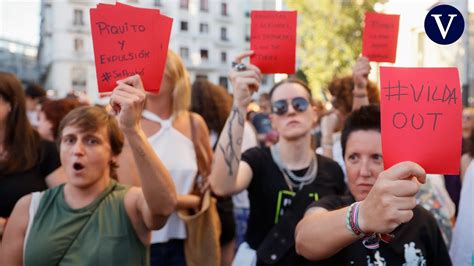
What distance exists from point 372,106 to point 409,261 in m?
0.66

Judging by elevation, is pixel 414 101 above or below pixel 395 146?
above

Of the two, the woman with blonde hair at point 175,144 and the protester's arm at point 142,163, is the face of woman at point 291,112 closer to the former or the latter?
the woman with blonde hair at point 175,144

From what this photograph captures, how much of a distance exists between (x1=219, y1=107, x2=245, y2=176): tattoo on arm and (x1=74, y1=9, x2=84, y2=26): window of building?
148 ft

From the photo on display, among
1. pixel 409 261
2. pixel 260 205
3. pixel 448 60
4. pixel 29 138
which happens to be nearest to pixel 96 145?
pixel 29 138

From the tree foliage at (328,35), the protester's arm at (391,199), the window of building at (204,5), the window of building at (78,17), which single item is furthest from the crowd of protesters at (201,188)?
the window of building at (78,17)

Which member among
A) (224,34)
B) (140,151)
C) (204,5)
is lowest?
(140,151)

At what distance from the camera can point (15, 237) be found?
2.29 m

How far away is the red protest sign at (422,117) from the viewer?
4.73ft

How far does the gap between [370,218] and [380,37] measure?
1.92 meters

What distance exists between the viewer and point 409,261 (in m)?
1.89

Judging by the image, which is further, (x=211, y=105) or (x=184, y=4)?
(x=184, y=4)

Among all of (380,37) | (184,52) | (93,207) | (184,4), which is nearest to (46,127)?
(93,207)

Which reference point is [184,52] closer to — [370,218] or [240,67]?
[240,67]

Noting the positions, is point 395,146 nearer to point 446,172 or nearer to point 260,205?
point 446,172
